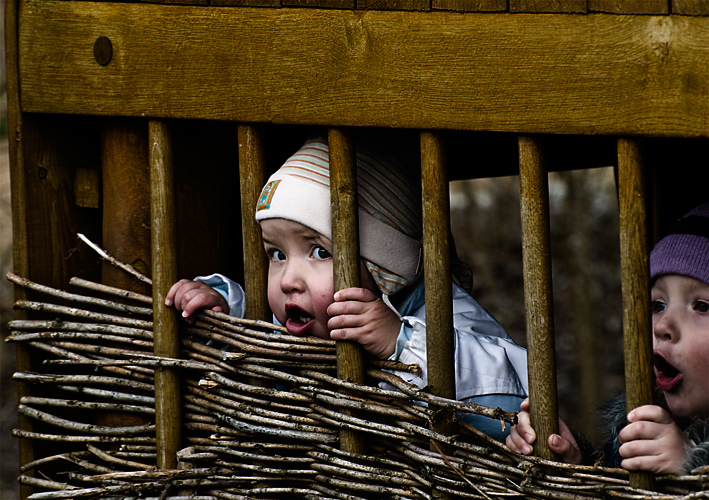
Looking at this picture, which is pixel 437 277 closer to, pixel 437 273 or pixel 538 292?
pixel 437 273

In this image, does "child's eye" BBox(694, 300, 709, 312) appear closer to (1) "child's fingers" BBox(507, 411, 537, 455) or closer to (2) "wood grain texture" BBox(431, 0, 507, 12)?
(1) "child's fingers" BBox(507, 411, 537, 455)

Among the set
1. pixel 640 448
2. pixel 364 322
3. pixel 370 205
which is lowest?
pixel 640 448

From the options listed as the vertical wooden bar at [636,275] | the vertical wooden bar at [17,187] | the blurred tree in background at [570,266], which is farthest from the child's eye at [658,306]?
the blurred tree in background at [570,266]

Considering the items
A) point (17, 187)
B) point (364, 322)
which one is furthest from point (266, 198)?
point (17, 187)

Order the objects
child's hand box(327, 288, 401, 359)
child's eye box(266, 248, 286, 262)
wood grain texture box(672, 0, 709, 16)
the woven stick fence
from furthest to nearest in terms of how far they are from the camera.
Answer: child's eye box(266, 248, 286, 262)
child's hand box(327, 288, 401, 359)
the woven stick fence
wood grain texture box(672, 0, 709, 16)

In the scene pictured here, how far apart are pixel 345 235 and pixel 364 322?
0.23 metres

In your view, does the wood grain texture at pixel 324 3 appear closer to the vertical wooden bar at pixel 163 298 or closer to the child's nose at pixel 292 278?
the vertical wooden bar at pixel 163 298

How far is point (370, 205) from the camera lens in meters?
2.51

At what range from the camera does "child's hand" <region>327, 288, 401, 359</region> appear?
2.07 m

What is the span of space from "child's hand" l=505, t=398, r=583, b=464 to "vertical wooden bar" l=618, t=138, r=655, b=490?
0.52 ft

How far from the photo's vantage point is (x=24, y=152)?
2.40 m

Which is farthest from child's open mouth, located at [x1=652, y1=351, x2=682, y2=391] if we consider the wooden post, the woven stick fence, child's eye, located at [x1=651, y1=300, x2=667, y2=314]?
the wooden post

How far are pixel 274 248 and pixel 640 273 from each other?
1.14 metres

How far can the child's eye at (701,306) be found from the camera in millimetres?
2193
